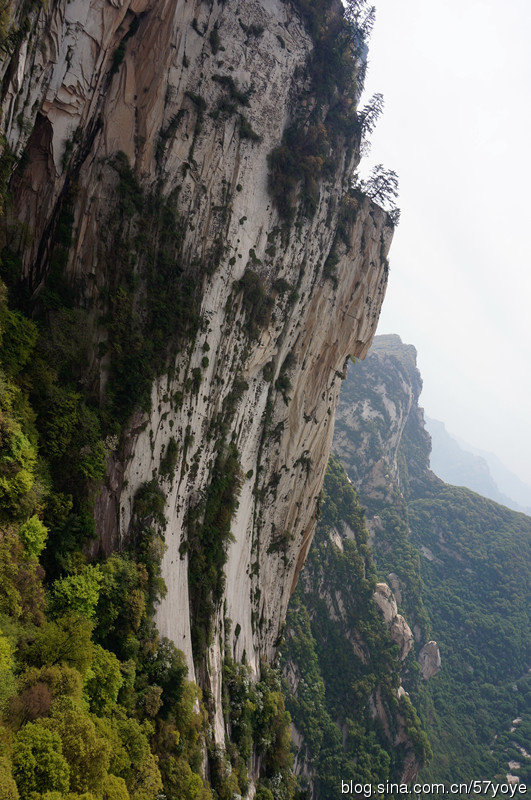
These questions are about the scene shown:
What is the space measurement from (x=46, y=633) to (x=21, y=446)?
6418 mm

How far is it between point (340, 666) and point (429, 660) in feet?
78.7

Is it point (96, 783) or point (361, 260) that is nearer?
point (96, 783)

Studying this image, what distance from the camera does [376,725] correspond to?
5519 centimetres

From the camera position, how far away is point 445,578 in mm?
93500

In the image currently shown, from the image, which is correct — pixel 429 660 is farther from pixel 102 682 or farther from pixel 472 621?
pixel 102 682

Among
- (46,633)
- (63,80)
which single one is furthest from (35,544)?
(63,80)

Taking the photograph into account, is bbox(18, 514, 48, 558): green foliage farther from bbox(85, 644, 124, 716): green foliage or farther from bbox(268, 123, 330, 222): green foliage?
bbox(268, 123, 330, 222): green foliage

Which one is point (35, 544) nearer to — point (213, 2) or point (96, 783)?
point (96, 783)

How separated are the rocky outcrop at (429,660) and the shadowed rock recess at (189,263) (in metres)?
48.4

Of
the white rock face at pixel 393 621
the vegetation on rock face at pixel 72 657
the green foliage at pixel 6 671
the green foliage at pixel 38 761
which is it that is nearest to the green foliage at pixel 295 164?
the vegetation on rock face at pixel 72 657

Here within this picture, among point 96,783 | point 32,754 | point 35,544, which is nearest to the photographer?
point 32,754

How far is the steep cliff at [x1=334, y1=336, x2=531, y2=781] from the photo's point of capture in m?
66.2

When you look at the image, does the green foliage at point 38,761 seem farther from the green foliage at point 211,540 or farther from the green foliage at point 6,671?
the green foliage at point 211,540

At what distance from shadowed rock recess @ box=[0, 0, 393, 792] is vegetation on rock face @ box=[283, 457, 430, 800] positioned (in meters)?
20.1
